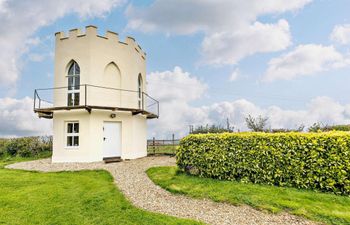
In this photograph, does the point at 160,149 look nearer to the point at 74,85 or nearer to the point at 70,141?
the point at 70,141

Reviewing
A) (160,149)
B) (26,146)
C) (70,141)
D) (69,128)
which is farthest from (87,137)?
(26,146)

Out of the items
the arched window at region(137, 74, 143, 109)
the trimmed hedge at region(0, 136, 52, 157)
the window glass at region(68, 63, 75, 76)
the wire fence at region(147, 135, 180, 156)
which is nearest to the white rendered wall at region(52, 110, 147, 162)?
the arched window at region(137, 74, 143, 109)

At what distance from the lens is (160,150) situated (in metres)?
20.5

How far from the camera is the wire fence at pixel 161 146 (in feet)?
64.3

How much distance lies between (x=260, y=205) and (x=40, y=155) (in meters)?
18.8

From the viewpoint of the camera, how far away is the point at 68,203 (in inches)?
278

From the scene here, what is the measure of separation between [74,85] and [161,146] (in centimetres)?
827

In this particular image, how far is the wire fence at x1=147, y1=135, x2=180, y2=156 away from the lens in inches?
772

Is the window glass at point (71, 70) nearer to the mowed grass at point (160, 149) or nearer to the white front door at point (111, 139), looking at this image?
the white front door at point (111, 139)

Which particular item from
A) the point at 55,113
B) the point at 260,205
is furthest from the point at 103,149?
the point at 260,205

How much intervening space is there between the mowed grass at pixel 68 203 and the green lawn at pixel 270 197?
187 cm

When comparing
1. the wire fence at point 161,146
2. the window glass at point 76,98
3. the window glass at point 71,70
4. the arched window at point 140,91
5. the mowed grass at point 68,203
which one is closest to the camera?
the mowed grass at point 68,203

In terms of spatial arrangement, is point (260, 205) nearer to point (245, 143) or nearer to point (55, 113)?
point (245, 143)

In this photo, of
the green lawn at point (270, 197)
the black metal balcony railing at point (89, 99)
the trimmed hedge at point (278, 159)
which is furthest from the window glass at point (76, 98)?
the trimmed hedge at point (278, 159)
